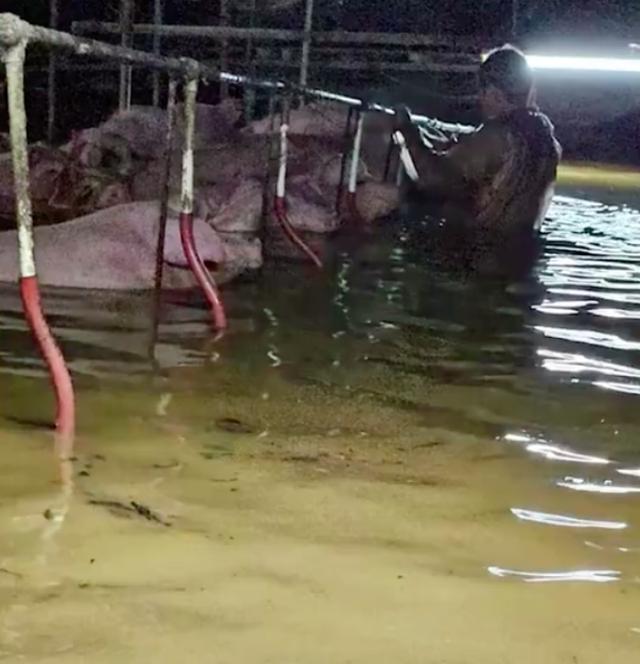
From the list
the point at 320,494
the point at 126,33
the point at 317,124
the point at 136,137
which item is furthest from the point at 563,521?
the point at 126,33

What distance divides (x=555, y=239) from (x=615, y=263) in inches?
50.5

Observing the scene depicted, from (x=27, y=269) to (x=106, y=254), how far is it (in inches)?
102

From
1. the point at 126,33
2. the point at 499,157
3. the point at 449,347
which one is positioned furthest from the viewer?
the point at 126,33

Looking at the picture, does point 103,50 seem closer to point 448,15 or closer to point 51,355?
point 51,355

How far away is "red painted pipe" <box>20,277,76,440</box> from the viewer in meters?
2.93

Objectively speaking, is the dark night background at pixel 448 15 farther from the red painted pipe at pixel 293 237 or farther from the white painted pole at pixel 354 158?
the red painted pipe at pixel 293 237

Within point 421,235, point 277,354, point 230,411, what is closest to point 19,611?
point 230,411

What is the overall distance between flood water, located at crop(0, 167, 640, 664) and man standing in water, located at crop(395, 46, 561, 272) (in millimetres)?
1777

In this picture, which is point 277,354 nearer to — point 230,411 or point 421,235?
point 230,411

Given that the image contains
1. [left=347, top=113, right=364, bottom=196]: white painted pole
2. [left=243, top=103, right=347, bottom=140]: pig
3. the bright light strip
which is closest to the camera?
[left=347, top=113, right=364, bottom=196]: white painted pole

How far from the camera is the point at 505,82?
6.42 m

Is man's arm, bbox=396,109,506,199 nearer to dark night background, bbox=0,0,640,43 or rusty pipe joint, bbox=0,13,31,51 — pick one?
rusty pipe joint, bbox=0,13,31,51

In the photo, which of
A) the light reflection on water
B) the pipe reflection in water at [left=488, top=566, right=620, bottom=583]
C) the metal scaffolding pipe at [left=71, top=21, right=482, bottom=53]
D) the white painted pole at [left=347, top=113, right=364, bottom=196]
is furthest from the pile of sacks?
the pipe reflection in water at [left=488, top=566, right=620, bottom=583]

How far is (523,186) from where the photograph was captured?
22.5 ft
